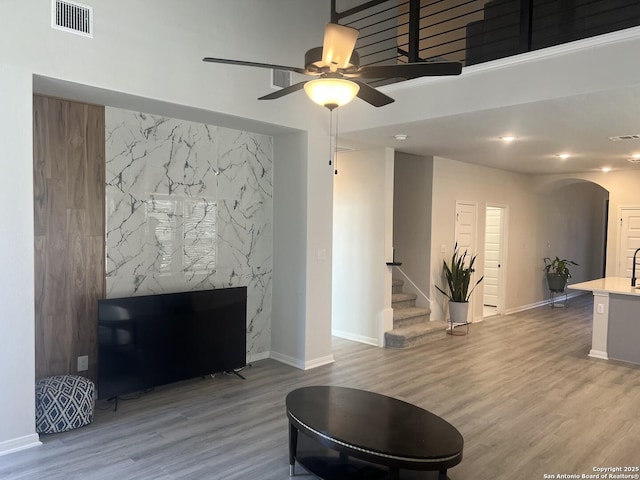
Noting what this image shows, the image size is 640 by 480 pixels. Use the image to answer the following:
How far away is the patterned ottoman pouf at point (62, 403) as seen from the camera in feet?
11.7

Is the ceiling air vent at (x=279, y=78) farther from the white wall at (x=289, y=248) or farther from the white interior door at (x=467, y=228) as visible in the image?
the white interior door at (x=467, y=228)

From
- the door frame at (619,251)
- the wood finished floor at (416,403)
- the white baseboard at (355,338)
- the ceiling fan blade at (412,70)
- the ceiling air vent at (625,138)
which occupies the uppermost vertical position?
the ceiling air vent at (625,138)

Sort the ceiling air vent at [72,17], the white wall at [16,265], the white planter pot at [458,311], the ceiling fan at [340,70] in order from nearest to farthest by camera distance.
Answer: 1. the ceiling fan at [340,70]
2. the white wall at [16,265]
3. the ceiling air vent at [72,17]
4. the white planter pot at [458,311]

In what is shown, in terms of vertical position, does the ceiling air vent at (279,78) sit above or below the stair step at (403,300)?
above

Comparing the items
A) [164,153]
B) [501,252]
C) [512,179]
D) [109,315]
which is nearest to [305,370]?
[109,315]

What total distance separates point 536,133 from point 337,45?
3.32 metres

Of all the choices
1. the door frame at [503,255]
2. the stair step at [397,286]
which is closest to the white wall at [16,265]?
the stair step at [397,286]

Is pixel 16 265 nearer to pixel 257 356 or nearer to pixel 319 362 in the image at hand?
pixel 257 356

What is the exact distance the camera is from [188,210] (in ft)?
16.0

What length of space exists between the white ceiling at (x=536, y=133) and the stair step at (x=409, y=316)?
232 centimetres

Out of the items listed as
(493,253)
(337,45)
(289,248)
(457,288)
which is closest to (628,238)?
(493,253)

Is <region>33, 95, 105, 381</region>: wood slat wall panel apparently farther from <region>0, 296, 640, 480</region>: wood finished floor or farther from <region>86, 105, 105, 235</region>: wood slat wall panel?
<region>0, 296, 640, 480</region>: wood finished floor

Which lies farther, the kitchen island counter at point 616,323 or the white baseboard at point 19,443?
the kitchen island counter at point 616,323

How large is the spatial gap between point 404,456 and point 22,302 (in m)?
2.80
